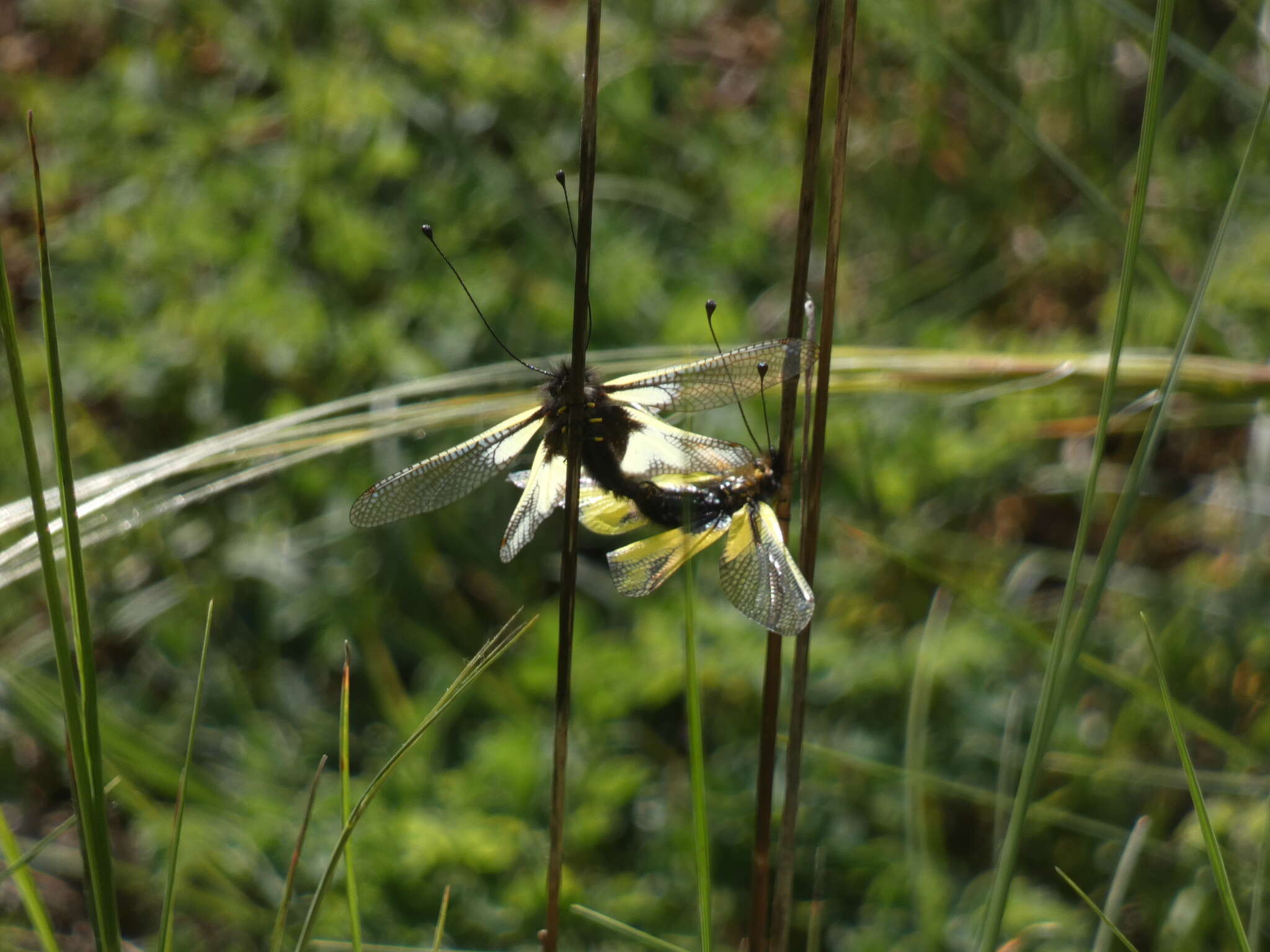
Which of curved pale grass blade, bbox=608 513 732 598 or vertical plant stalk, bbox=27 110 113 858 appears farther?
curved pale grass blade, bbox=608 513 732 598

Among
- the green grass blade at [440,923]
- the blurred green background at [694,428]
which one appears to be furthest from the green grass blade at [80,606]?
the blurred green background at [694,428]

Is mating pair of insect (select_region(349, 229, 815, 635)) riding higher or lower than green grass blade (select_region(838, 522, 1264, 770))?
higher

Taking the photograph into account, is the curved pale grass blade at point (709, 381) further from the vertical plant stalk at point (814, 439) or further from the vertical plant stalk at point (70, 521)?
the vertical plant stalk at point (70, 521)

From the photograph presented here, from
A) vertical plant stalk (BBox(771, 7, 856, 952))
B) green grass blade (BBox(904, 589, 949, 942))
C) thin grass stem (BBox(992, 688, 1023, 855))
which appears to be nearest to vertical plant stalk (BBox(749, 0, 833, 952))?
vertical plant stalk (BBox(771, 7, 856, 952))

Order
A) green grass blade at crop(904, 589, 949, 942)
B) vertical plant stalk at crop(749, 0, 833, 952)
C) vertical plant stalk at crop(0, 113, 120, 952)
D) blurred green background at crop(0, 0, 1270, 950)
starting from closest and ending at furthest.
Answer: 1. vertical plant stalk at crop(0, 113, 120, 952)
2. vertical plant stalk at crop(749, 0, 833, 952)
3. green grass blade at crop(904, 589, 949, 942)
4. blurred green background at crop(0, 0, 1270, 950)

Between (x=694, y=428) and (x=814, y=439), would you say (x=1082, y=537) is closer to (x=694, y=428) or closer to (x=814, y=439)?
(x=814, y=439)

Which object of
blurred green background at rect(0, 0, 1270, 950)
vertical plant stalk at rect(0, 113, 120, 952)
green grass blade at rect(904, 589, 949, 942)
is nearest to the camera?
vertical plant stalk at rect(0, 113, 120, 952)

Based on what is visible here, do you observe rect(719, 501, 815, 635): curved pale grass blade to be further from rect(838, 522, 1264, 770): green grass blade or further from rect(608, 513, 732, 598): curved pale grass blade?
rect(838, 522, 1264, 770): green grass blade

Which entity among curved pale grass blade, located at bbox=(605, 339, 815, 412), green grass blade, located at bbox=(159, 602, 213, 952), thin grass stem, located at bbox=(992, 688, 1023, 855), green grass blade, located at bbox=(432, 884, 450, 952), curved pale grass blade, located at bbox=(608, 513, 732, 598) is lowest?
thin grass stem, located at bbox=(992, 688, 1023, 855)
